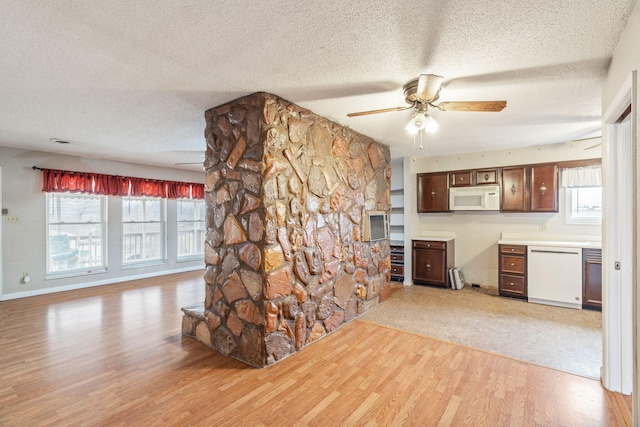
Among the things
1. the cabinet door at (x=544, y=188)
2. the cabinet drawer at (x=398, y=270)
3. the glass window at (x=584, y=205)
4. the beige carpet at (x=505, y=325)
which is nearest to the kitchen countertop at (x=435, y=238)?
the cabinet drawer at (x=398, y=270)

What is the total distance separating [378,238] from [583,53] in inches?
111

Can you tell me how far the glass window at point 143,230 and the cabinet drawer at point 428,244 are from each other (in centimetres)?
541

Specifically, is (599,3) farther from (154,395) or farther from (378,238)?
(154,395)

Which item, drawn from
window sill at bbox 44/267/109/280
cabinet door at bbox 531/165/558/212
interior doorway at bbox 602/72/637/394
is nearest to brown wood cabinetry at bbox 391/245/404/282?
cabinet door at bbox 531/165/558/212

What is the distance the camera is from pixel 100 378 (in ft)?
7.76

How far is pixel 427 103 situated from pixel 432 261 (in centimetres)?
343

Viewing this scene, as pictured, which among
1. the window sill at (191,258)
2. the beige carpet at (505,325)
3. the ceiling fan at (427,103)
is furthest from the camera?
the window sill at (191,258)

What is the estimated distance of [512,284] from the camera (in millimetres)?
4391

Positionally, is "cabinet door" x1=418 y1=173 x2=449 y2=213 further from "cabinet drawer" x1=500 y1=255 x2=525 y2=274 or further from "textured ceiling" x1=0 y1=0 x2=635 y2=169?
"textured ceiling" x1=0 y1=0 x2=635 y2=169

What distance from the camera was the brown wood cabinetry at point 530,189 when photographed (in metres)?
4.41

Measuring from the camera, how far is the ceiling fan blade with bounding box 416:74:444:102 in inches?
76.8

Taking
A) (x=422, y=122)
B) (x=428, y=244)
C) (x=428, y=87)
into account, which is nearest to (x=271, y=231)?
(x=422, y=122)

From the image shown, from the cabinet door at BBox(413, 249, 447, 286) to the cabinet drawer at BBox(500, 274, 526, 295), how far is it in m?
0.84

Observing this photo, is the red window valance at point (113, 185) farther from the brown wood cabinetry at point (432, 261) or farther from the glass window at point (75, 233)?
the brown wood cabinetry at point (432, 261)
